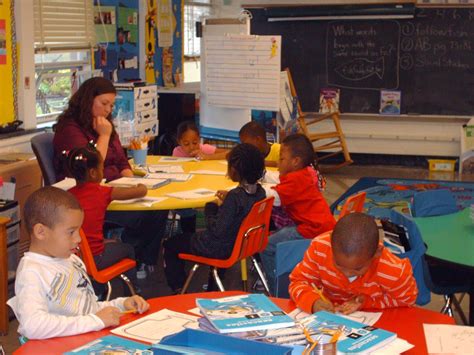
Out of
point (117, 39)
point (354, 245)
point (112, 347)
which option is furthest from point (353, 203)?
point (117, 39)

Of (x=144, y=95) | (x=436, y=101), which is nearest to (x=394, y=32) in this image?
(x=436, y=101)

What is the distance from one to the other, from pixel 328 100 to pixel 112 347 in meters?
7.85

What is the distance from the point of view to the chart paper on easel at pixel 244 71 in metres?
6.57

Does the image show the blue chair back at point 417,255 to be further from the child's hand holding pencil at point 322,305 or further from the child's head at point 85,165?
the child's head at point 85,165

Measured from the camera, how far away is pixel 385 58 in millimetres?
9477

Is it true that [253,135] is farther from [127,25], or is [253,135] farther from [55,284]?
[55,284]

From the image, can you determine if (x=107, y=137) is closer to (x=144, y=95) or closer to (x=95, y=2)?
(x=144, y=95)

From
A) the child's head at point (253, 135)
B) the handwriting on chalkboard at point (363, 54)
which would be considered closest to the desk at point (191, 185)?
the child's head at point (253, 135)

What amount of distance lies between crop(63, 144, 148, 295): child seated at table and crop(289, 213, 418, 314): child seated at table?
1.53 metres

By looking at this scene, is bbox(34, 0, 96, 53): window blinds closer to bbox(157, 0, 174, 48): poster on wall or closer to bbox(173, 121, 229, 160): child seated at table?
bbox(173, 121, 229, 160): child seated at table

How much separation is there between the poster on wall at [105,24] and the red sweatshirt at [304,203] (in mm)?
3166

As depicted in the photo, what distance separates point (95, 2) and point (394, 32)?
3956 millimetres

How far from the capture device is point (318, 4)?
31.2ft

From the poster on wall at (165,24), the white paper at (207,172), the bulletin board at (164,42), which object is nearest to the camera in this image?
the white paper at (207,172)
